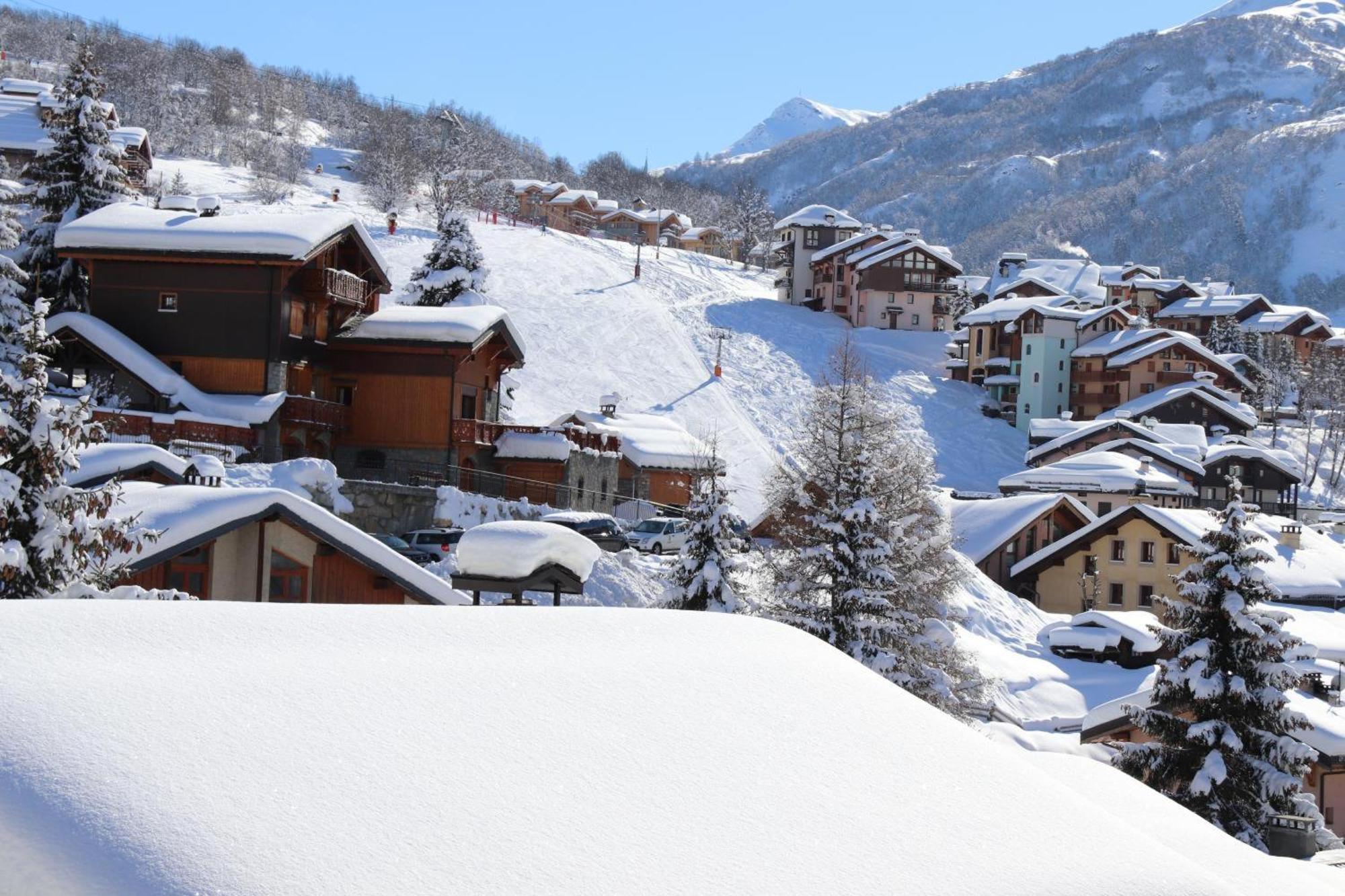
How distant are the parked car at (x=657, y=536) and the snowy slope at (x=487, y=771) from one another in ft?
99.8

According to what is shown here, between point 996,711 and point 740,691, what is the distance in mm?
30075

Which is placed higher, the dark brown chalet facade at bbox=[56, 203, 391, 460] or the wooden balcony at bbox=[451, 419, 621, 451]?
the dark brown chalet facade at bbox=[56, 203, 391, 460]

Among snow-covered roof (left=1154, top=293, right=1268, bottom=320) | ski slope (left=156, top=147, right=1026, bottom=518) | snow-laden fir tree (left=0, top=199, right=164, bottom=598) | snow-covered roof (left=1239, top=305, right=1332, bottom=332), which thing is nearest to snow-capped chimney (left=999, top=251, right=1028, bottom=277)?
snow-covered roof (left=1154, top=293, right=1268, bottom=320)

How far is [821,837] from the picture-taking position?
5.75 m

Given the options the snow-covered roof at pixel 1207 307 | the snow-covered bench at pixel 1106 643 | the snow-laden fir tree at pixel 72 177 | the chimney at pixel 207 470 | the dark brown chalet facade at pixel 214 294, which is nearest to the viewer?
the chimney at pixel 207 470

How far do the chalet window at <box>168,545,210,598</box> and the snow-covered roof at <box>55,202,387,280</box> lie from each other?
21289mm

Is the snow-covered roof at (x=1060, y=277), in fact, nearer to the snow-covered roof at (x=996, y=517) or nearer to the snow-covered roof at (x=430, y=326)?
the snow-covered roof at (x=996, y=517)

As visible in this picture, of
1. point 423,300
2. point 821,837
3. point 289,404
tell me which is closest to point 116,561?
point 821,837

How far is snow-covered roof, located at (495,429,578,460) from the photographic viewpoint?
4194 cm

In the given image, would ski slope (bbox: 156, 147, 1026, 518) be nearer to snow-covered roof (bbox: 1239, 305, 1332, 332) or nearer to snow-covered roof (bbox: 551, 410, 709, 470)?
snow-covered roof (bbox: 551, 410, 709, 470)

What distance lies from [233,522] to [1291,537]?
54.3 meters

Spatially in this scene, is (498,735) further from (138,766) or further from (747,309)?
(747,309)

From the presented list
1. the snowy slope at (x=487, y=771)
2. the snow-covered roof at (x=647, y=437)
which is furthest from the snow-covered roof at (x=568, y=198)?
the snowy slope at (x=487, y=771)

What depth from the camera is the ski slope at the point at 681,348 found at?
66562 mm
